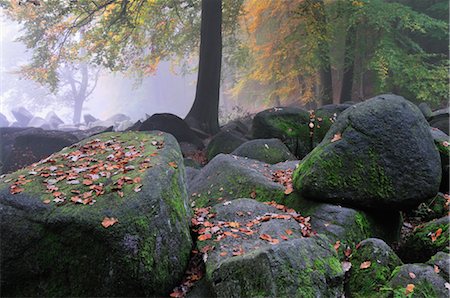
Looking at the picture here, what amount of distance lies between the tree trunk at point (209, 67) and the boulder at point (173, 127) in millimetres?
1135

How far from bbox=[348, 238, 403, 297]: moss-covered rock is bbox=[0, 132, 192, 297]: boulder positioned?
1.89 m

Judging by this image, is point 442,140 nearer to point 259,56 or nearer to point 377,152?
point 377,152

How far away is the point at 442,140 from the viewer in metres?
6.27

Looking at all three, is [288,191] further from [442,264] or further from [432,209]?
[432,209]

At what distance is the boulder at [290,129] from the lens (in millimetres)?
9250

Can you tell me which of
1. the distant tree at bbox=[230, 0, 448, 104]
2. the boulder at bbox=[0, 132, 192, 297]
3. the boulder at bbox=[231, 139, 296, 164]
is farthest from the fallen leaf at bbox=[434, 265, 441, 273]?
the distant tree at bbox=[230, 0, 448, 104]

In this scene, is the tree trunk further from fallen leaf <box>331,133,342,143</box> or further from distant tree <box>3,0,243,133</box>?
fallen leaf <box>331,133,342,143</box>

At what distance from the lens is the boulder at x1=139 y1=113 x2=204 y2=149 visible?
41.1ft

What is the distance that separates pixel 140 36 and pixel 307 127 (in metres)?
12.3

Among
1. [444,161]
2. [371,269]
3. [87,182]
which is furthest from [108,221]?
[444,161]

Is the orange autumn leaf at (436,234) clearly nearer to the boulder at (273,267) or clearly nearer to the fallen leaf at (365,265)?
the fallen leaf at (365,265)

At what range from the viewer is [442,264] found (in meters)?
3.63

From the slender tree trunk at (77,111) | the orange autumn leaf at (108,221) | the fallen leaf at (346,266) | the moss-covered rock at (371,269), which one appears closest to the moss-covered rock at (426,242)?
the moss-covered rock at (371,269)

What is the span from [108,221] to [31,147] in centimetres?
1164
